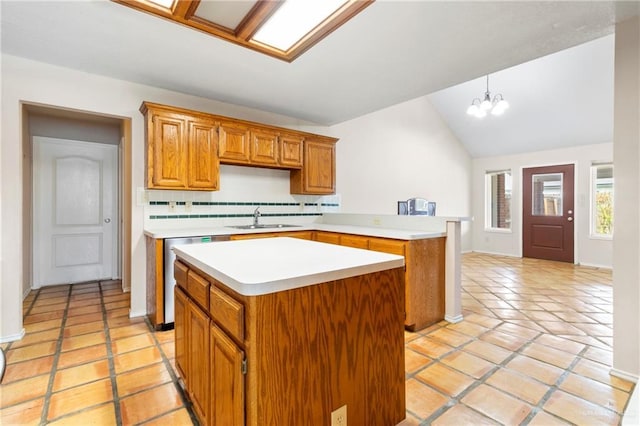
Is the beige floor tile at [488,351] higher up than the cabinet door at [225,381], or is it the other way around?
the cabinet door at [225,381]

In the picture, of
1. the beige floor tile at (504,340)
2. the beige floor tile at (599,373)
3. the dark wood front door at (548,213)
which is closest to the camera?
the beige floor tile at (599,373)

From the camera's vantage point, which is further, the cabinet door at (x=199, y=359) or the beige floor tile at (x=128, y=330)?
the beige floor tile at (x=128, y=330)

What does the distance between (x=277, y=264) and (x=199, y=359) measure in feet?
2.00

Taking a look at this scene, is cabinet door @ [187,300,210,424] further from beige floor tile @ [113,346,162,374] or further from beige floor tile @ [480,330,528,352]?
beige floor tile @ [480,330,528,352]

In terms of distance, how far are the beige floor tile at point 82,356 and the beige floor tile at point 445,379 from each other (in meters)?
2.29

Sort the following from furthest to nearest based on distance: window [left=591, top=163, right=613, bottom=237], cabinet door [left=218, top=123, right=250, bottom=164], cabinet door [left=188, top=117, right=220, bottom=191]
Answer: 1. window [left=591, top=163, right=613, bottom=237]
2. cabinet door [left=218, top=123, right=250, bottom=164]
3. cabinet door [left=188, top=117, right=220, bottom=191]

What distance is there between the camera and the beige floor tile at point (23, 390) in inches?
67.7

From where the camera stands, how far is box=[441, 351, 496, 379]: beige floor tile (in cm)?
202

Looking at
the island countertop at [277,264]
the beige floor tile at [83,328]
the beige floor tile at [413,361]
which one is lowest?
the beige floor tile at [413,361]

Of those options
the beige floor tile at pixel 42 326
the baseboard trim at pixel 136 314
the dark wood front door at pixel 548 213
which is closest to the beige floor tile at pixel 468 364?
the baseboard trim at pixel 136 314

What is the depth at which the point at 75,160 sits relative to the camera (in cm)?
421

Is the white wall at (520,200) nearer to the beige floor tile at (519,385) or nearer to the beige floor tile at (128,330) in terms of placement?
the beige floor tile at (519,385)

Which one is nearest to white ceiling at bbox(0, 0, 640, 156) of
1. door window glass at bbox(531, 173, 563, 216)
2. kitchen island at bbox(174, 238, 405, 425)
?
kitchen island at bbox(174, 238, 405, 425)

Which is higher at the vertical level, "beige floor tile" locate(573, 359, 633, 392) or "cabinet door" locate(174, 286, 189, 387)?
"cabinet door" locate(174, 286, 189, 387)
